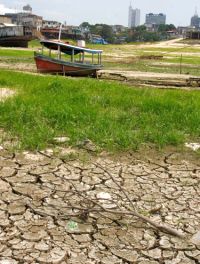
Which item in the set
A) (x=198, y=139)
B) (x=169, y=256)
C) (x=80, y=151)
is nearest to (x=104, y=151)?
(x=80, y=151)

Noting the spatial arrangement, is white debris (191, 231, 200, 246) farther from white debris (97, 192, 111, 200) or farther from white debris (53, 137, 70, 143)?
white debris (53, 137, 70, 143)

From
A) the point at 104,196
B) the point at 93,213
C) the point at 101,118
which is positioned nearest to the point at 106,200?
the point at 104,196

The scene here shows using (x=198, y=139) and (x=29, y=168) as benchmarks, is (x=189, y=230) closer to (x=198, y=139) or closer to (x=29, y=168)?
(x=29, y=168)

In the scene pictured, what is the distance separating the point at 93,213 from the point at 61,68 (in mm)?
16448

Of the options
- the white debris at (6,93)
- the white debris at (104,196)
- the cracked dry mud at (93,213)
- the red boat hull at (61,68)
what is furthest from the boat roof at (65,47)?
the white debris at (104,196)

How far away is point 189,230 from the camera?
12.9 feet

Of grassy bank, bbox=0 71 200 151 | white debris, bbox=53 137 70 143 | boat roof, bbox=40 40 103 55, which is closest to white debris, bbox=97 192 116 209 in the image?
grassy bank, bbox=0 71 200 151

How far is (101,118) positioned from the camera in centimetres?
768

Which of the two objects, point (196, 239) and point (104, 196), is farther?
point (104, 196)

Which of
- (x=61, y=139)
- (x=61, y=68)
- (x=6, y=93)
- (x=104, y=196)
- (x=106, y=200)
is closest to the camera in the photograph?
(x=106, y=200)

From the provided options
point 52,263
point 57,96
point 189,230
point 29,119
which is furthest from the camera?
point 57,96

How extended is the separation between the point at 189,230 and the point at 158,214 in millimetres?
407

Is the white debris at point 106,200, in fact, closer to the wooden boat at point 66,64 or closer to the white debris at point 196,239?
the white debris at point 196,239

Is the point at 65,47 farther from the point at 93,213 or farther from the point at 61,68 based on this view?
the point at 93,213
